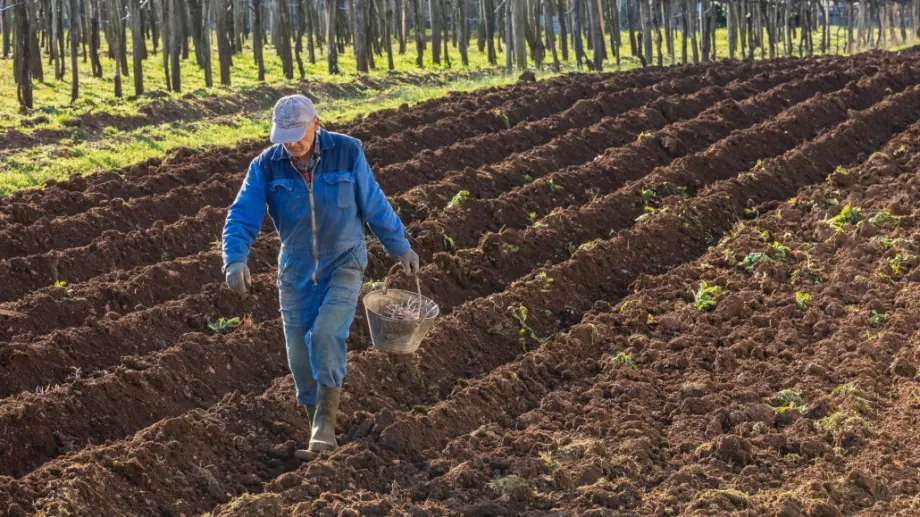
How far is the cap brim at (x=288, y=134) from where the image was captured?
227 inches

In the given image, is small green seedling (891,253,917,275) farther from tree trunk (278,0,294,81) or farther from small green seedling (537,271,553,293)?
tree trunk (278,0,294,81)

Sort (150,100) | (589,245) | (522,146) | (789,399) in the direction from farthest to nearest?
(150,100) < (522,146) < (589,245) < (789,399)

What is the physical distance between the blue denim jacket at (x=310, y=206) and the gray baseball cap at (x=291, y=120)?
18 centimetres

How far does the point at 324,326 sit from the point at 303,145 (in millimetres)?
840

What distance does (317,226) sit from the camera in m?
5.97

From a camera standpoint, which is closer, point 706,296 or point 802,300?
point 802,300

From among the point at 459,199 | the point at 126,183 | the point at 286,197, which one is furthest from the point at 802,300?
the point at 126,183

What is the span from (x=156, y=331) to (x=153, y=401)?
125 cm

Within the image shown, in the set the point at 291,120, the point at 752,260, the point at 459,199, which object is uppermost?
the point at 291,120

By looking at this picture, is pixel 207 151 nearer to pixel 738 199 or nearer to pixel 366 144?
pixel 366 144

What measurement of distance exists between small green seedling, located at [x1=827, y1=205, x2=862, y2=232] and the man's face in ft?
19.7

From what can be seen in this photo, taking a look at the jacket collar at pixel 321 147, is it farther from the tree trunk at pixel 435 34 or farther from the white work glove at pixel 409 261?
the tree trunk at pixel 435 34

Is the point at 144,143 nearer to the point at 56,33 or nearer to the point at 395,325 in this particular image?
the point at 395,325

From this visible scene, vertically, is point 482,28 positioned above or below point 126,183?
above
